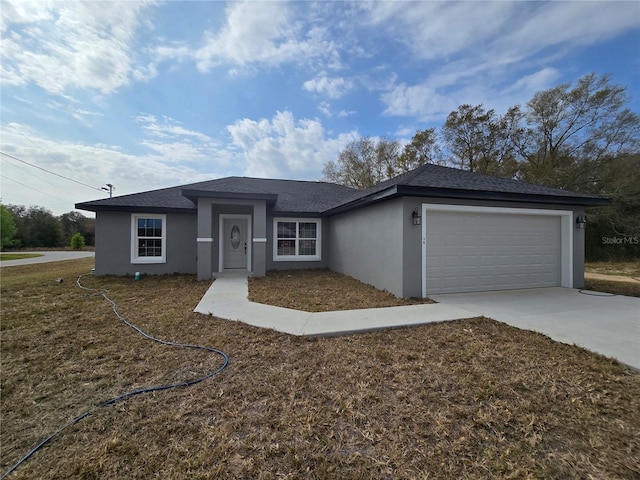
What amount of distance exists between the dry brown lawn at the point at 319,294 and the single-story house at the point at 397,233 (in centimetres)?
41

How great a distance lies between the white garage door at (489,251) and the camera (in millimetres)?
7086

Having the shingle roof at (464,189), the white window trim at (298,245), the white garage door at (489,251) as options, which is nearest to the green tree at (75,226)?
the white window trim at (298,245)

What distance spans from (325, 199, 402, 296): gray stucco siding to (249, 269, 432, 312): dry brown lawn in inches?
14.4

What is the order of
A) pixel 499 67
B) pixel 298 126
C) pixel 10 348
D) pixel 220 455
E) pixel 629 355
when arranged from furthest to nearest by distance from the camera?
pixel 298 126 → pixel 499 67 → pixel 10 348 → pixel 629 355 → pixel 220 455

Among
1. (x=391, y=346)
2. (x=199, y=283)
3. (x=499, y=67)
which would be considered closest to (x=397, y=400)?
(x=391, y=346)

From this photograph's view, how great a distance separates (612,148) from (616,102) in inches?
111

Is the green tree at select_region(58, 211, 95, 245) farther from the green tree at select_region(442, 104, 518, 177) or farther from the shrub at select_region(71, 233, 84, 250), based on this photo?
the green tree at select_region(442, 104, 518, 177)

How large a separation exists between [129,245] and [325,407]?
10.5 metres

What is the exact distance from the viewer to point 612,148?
17281 mm

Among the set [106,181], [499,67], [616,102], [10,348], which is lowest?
[10,348]

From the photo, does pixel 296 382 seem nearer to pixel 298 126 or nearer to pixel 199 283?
pixel 199 283

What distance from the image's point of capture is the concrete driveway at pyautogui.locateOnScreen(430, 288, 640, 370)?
3.99m

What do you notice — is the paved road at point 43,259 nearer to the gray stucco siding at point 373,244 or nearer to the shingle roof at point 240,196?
the shingle roof at point 240,196

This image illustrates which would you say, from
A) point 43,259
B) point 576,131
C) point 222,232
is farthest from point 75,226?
point 576,131
